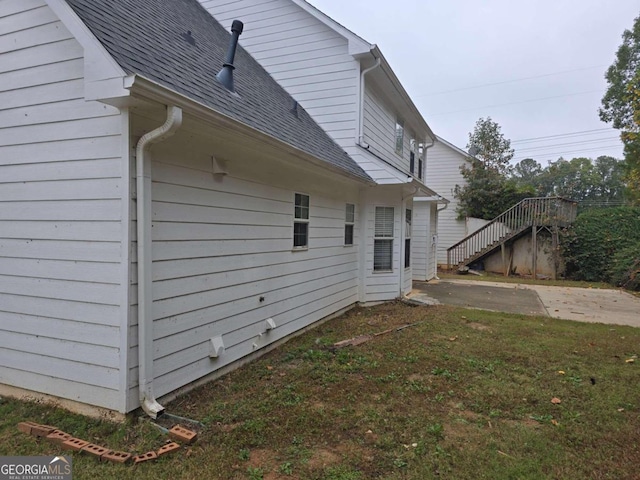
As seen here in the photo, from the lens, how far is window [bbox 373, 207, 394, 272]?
855 centimetres

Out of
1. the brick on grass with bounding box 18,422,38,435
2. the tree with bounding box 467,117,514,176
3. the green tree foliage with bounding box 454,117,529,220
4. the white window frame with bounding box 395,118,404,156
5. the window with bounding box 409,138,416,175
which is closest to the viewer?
the brick on grass with bounding box 18,422,38,435

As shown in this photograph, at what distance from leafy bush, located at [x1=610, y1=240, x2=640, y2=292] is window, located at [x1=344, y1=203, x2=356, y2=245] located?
9.88 metres

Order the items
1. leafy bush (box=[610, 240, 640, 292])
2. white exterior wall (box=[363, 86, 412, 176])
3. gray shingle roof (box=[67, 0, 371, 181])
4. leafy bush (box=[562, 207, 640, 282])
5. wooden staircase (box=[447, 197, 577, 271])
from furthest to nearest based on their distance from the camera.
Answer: wooden staircase (box=[447, 197, 577, 271])
leafy bush (box=[562, 207, 640, 282])
leafy bush (box=[610, 240, 640, 292])
white exterior wall (box=[363, 86, 412, 176])
gray shingle roof (box=[67, 0, 371, 181])

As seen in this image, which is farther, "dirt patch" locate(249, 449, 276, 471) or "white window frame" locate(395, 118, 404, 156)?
"white window frame" locate(395, 118, 404, 156)

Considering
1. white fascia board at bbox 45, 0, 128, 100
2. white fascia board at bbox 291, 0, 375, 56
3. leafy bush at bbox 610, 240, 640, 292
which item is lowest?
leafy bush at bbox 610, 240, 640, 292

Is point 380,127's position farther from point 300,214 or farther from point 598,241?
point 598,241

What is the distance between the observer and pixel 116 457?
2428 millimetres

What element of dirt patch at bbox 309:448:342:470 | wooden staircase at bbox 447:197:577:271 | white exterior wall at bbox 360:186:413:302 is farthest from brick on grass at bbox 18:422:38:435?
wooden staircase at bbox 447:197:577:271

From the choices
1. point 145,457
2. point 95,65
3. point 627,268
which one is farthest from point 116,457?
point 627,268

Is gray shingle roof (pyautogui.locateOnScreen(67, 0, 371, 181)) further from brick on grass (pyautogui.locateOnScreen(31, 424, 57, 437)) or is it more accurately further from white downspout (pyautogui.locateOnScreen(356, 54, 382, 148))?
brick on grass (pyautogui.locateOnScreen(31, 424, 57, 437))

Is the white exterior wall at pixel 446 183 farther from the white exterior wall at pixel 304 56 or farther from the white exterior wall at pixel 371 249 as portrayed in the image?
the white exterior wall at pixel 304 56

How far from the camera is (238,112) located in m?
4.25

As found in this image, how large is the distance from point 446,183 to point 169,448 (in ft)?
65.9

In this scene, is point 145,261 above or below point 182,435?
above
